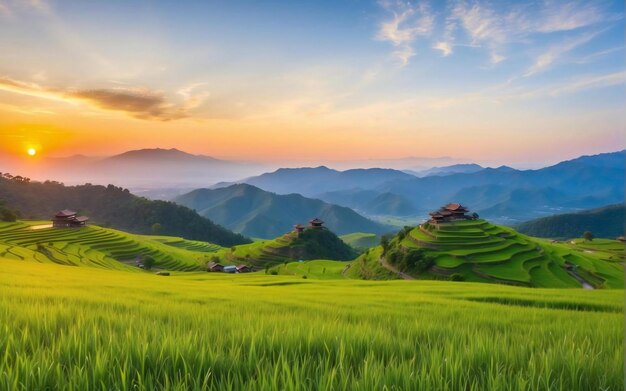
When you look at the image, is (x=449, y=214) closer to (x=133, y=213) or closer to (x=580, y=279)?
(x=580, y=279)

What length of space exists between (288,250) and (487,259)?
2619 inches

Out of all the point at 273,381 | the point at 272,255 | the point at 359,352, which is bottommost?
the point at 272,255

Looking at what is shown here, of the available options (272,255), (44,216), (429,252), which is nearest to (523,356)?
(429,252)

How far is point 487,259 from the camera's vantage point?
61.8 meters

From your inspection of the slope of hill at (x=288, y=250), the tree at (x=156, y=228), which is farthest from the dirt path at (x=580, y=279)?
the tree at (x=156, y=228)

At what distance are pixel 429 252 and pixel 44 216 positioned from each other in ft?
583

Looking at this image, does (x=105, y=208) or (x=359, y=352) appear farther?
(x=105, y=208)

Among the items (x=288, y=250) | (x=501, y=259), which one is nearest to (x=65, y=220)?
(x=288, y=250)

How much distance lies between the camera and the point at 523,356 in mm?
2324

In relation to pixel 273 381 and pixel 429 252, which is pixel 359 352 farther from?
pixel 429 252

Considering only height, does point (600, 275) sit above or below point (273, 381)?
below

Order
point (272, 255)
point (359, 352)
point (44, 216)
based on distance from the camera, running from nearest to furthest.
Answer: point (359, 352) → point (272, 255) → point (44, 216)

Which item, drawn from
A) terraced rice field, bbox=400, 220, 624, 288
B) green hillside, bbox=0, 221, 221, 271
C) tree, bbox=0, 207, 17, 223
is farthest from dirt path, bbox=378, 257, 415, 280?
tree, bbox=0, 207, 17, 223

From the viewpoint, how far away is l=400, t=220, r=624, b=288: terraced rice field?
189 ft
